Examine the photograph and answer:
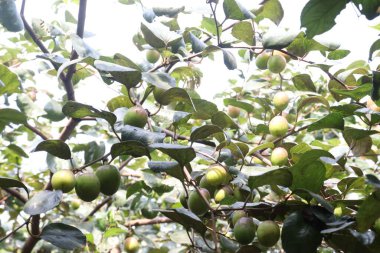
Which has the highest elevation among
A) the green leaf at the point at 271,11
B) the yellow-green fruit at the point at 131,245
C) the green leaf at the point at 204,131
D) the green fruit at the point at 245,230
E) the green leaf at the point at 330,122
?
the green leaf at the point at 271,11

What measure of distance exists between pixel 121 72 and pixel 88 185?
0.26 metres

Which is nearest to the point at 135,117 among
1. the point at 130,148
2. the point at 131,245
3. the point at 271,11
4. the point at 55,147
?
the point at 130,148

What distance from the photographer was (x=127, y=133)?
0.89 metres

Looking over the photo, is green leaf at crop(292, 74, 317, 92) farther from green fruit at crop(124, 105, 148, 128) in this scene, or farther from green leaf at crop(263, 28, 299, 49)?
green fruit at crop(124, 105, 148, 128)

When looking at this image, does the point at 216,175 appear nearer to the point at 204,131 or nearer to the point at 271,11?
the point at 204,131

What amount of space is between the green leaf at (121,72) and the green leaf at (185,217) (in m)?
0.29

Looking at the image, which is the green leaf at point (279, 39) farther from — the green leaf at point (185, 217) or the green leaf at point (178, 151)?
the green leaf at point (185, 217)

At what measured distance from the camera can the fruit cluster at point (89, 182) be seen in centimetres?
94

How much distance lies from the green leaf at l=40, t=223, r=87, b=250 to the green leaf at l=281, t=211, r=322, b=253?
1.64ft

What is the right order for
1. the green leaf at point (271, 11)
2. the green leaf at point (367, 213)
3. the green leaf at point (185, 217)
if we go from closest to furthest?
the green leaf at point (367, 213), the green leaf at point (185, 217), the green leaf at point (271, 11)

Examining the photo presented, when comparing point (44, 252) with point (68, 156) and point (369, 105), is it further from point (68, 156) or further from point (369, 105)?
point (369, 105)

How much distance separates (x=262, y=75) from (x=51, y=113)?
3.63ft

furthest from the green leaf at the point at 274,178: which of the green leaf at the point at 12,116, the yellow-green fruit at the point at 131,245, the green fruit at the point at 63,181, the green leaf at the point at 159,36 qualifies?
the yellow-green fruit at the point at 131,245

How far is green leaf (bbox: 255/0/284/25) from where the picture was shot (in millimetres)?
1296
